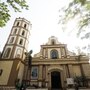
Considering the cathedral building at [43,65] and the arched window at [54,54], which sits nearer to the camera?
the cathedral building at [43,65]

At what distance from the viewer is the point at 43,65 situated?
2134 centimetres

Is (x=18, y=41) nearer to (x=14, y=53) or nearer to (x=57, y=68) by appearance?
(x=14, y=53)

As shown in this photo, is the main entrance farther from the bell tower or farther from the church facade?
the bell tower

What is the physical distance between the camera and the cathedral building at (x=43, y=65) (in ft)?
60.4

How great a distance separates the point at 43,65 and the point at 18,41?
6.96 m

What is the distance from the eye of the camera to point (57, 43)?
25484mm

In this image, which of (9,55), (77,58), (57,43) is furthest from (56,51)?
(9,55)

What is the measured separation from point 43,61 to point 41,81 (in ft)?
12.5

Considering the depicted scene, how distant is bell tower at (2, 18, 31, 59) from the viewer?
21.5 meters

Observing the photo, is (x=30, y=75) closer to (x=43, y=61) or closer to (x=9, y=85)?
(x=43, y=61)

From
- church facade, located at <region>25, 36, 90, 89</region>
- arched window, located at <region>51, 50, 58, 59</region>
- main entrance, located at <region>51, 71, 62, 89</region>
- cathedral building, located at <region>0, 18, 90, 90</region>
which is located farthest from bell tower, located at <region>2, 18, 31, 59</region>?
main entrance, located at <region>51, 71, 62, 89</region>

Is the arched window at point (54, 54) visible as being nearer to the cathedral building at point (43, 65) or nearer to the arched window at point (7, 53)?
the cathedral building at point (43, 65)

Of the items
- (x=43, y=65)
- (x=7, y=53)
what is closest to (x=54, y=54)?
(x=43, y=65)

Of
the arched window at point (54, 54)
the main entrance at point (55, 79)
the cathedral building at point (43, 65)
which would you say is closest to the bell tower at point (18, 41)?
the cathedral building at point (43, 65)
